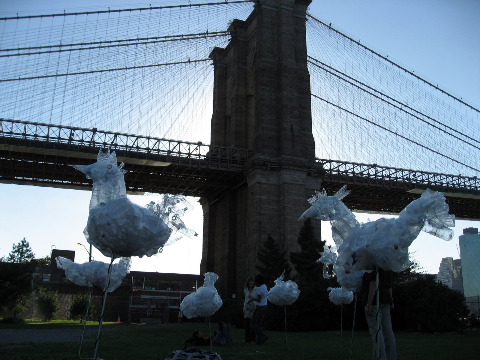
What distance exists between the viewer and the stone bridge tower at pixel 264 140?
34656mm

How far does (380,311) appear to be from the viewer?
671 cm

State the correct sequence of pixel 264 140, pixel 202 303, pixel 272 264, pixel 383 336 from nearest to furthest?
pixel 383 336
pixel 202 303
pixel 272 264
pixel 264 140

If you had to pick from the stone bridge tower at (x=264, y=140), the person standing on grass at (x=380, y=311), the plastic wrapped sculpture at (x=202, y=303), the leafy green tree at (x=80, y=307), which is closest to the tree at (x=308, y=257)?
the stone bridge tower at (x=264, y=140)

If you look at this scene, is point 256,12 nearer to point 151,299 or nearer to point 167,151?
point 167,151

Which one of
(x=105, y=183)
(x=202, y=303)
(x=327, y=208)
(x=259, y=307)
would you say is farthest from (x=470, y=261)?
(x=105, y=183)

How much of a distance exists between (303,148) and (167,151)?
1042 cm

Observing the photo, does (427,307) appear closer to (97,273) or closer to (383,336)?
(383,336)

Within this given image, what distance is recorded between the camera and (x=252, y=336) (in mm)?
12898

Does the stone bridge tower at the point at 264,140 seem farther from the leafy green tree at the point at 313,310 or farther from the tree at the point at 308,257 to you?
the leafy green tree at the point at 313,310

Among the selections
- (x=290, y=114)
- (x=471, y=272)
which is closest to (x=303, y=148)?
(x=290, y=114)

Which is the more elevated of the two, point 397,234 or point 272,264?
point 272,264

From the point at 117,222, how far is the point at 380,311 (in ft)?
12.3

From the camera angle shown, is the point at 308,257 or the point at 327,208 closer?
the point at 327,208

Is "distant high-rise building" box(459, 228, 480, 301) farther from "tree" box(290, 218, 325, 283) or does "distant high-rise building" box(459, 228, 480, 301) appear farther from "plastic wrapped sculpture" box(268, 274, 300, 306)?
"plastic wrapped sculpture" box(268, 274, 300, 306)
